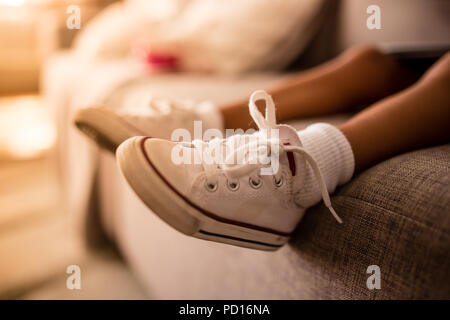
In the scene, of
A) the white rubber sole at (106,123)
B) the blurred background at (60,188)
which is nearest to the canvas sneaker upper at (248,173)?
the white rubber sole at (106,123)

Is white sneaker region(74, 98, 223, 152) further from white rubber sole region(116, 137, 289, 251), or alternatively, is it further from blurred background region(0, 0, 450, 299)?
blurred background region(0, 0, 450, 299)

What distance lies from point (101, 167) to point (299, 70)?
2.50ft

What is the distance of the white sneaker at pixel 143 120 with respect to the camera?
20.9 inches

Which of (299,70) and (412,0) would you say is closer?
(412,0)

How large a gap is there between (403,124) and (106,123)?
43 cm

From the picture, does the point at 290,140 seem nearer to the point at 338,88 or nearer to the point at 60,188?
the point at 338,88

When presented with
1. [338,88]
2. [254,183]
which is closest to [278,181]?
[254,183]

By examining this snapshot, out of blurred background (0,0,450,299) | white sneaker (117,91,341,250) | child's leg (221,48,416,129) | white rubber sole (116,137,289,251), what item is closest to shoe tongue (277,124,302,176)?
white sneaker (117,91,341,250)

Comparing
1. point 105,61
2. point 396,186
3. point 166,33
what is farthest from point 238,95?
point 105,61

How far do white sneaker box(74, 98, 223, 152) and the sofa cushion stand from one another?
0.26 meters

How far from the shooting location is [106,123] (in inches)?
20.9

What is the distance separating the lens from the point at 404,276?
35cm

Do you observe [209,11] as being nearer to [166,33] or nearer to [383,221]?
[166,33]

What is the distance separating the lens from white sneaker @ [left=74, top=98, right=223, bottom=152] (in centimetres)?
53
